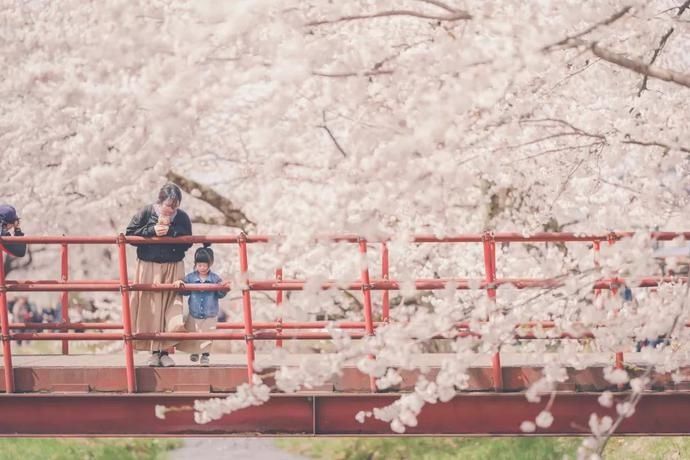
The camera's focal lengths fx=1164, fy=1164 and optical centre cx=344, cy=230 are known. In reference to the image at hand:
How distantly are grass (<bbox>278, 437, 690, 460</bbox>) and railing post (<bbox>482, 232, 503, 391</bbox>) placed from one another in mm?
5563

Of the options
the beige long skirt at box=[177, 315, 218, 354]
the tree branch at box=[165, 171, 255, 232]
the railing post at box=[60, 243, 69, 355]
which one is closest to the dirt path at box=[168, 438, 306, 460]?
the tree branch at box=[165, 171, 255, 232]

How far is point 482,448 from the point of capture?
17031 millimetres

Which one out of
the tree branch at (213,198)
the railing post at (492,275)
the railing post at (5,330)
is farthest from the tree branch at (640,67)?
the tree branch at (213,198)

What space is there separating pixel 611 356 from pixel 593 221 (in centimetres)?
463

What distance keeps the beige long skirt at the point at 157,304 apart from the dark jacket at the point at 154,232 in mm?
72

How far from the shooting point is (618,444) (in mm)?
16047

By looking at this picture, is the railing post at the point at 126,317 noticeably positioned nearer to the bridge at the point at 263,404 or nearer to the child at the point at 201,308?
the bridge at the point at 263,404

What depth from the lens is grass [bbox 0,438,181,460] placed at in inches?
705

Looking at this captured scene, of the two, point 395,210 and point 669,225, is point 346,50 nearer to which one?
point 395,210

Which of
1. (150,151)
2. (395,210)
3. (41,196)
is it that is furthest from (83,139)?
(395,210)

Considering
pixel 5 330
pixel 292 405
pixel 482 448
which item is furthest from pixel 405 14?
pixel 482 448

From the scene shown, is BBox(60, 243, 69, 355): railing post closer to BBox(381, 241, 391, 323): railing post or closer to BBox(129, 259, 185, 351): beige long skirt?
BBox(129, 259, 185, 351): beige long skirt

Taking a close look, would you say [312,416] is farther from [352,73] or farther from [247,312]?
[352,73]

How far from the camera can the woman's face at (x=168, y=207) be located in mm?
9234
